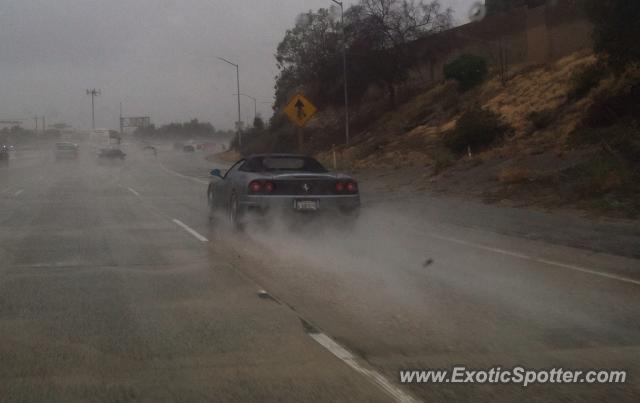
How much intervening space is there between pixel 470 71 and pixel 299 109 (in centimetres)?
1416

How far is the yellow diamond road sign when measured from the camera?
2870 centimetres

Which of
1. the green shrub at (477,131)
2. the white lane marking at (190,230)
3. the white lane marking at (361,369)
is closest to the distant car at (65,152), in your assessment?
the green shrub at (477,131)

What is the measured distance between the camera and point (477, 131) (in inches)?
1073

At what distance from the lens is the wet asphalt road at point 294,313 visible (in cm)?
500

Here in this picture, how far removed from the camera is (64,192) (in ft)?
81.4

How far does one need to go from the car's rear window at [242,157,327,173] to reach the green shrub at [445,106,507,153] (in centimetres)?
1454

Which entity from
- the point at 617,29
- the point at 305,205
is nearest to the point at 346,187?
the point at 305,205

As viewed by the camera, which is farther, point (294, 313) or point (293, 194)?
point (293, 194)

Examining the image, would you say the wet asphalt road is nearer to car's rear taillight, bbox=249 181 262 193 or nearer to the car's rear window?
car's rear taillight, bbox=249 181 262 193

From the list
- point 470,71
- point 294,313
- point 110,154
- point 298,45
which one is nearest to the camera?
point 294,313

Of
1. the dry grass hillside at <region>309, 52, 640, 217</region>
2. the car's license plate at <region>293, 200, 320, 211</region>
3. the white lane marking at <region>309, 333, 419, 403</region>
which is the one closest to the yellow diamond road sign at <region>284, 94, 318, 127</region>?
the dry grass hillside at <region>309, 52, 640, 217</region>

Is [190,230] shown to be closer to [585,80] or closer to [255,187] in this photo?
[255,187]

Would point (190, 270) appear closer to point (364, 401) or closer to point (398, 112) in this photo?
point (364, 401)

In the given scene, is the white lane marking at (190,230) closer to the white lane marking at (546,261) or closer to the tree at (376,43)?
the white lane marking at (546,261)
